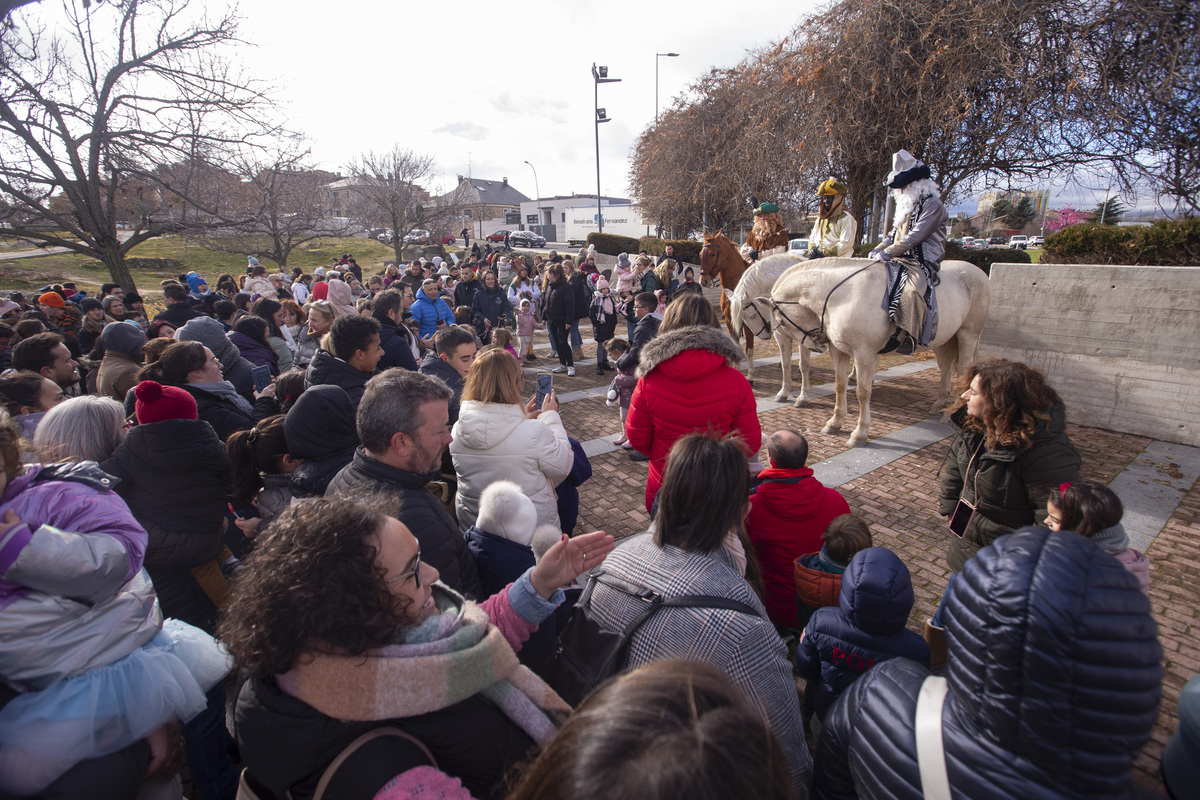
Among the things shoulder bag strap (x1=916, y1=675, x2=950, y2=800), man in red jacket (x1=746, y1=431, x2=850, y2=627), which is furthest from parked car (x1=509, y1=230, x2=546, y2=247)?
shoulder bag strap (x1=916, y1=675, x2=950, y2=800)

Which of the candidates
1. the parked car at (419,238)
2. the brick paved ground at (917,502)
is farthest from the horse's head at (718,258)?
the parked car at (419,238)

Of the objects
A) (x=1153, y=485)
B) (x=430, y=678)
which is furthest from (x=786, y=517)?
(x=1153, y=485)

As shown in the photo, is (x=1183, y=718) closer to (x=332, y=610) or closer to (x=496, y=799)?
(x=496, y=799)

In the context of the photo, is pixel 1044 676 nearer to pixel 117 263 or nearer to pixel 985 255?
pixel 985 255

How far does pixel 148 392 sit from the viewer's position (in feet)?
8.55

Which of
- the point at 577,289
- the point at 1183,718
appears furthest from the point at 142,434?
the point at 577,289

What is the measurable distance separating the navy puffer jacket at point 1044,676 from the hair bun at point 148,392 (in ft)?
11.0

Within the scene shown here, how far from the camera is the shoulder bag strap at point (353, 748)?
1114 millimetres

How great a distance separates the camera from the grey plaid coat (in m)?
1.51

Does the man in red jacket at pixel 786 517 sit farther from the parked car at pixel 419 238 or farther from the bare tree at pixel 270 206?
the parked car at pixel 419 238

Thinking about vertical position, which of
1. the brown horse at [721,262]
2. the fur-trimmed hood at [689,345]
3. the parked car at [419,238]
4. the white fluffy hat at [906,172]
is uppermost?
the parked car at [419,238]

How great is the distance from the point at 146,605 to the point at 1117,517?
3.82 meters

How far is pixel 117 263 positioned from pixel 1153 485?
56.8ft

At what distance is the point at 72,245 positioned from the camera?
11039 mm
